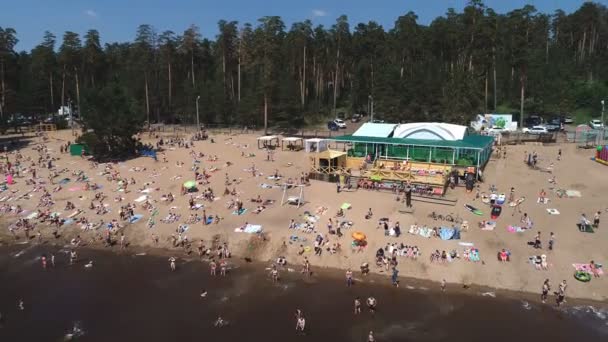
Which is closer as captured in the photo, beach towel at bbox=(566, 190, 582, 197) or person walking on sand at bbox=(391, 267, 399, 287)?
person walking on sand at bbox=(391, 267, 399, 287)

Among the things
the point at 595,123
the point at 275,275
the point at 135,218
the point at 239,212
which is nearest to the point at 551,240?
the point at 275,275

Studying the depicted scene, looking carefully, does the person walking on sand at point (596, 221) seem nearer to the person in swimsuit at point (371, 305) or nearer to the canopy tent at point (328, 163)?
the person in swimsuit at point (371, 305)

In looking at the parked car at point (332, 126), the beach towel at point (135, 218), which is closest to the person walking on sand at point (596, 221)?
the beach towel at point (135, 218)

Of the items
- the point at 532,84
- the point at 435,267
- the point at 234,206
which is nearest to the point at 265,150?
the point at 234,206

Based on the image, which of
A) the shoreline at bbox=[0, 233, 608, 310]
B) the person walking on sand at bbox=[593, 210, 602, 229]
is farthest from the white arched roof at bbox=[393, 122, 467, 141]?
the shoreline at bbox=[0, 233, 608, 310]

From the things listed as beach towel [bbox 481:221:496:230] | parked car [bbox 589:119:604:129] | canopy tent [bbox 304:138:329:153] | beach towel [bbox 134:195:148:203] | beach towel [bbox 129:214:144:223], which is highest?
parked car [bbox 589:119:604:129]

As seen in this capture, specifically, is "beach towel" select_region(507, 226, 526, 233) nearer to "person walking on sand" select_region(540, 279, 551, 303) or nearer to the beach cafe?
"person walking on sand" select_region(540, 279, 551, 303)
